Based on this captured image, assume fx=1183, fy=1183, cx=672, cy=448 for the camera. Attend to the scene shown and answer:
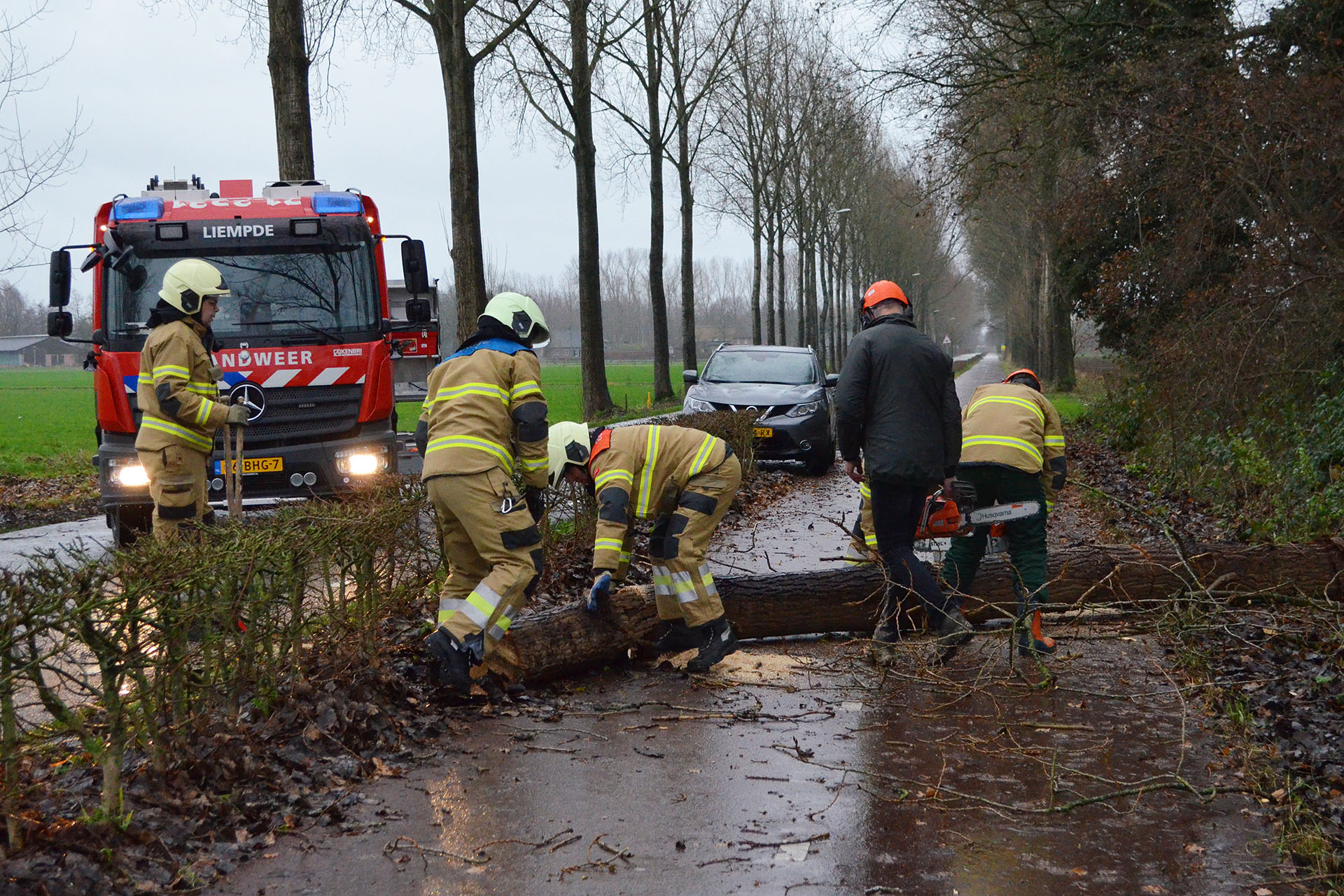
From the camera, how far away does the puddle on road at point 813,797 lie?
3.55 metres

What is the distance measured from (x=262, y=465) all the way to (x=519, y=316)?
4.54 m

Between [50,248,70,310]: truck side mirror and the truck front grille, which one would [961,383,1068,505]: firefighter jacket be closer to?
the truck front grille

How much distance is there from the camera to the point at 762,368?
1648cm

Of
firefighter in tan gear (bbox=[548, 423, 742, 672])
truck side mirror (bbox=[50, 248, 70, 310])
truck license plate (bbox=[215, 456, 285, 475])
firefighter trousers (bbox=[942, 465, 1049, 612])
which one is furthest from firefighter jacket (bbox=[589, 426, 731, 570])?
truck side mirror (bbox=[50, 248, 70, 310])

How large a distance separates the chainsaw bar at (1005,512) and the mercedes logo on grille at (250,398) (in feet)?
18.5

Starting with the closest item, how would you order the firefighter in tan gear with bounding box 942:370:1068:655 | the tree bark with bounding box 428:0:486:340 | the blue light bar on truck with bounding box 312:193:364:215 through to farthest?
the firefighter in tan gear with bounding box 942:370:1068:655
the blue light bar on truck with bounding box 312:193:364:215
the tree bark with bounding box 428:0:486:340

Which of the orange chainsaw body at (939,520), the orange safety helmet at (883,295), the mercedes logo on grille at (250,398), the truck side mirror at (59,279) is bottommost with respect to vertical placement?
the orange chainsaw body at (939,520)

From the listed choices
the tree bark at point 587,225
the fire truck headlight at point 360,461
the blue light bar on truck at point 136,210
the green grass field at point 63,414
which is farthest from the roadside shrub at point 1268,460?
the tree bark at point 587,225

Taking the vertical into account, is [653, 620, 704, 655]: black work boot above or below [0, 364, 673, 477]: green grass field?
below

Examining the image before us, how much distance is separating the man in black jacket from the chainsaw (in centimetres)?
Result: 18

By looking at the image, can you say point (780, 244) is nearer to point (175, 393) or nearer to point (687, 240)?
point (687, 240)

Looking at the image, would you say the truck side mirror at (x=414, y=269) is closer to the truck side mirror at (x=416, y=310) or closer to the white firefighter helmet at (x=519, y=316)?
the truck side mirror at (x=416, y=310)

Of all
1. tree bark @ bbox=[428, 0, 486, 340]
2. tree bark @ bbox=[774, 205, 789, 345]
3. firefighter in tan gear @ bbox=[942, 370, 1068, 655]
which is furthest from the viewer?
tree bark @ bbox=[774, 205, 789, 345]

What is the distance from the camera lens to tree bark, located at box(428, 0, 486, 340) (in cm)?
1405
